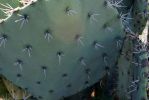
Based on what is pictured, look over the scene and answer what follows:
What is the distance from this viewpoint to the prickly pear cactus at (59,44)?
2.58 m

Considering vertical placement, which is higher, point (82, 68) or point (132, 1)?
point (132, 1)

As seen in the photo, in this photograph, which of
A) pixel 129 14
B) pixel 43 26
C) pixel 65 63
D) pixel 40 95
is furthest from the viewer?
pixel 129 14

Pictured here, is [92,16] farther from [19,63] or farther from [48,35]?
[19,63]

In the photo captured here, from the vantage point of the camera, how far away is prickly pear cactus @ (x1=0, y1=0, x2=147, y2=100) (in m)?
2.58

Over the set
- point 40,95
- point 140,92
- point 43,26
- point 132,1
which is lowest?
point 140,92

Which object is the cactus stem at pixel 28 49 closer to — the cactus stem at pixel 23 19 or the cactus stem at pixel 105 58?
the cactus stem at pixel 23 19

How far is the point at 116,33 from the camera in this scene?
111 inches

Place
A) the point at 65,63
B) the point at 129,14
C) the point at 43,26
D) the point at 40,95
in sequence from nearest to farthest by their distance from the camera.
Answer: the point at 43,26
the point at 65,63
the point at 40,95
the point at 129,14

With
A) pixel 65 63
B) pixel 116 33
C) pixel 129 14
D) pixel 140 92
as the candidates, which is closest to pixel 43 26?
pixel 65 63

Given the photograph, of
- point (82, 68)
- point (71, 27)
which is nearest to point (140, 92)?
point (82, 68)

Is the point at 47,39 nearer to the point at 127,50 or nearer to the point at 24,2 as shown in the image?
the point at 24,2

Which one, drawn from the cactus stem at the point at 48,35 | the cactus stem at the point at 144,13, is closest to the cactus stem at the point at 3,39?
the cactus stem at the point at 48,35

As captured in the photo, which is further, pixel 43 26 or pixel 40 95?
pixel 40 95

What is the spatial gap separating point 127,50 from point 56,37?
499 millimetres
